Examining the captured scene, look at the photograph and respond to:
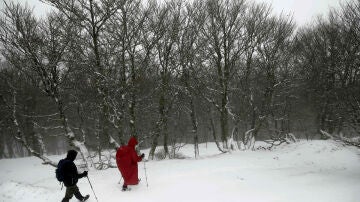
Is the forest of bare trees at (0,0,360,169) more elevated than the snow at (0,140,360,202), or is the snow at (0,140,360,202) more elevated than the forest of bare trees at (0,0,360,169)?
the forest of bare trees at (0,0,360,169)

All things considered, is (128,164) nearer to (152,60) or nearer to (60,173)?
(60,173)

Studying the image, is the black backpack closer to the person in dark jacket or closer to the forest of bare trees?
the person in dark jacket

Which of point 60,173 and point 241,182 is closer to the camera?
point 60,173

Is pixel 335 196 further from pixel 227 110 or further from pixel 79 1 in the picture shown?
pixel 79 1

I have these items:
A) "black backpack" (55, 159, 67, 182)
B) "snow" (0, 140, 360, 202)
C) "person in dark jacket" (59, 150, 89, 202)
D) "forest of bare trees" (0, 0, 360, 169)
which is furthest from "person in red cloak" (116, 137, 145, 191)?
"forest of bare trees" (0, 0, 360, 169)

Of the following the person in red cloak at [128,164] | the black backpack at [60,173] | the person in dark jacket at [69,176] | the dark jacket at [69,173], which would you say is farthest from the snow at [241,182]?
the black backpack at [60,173]

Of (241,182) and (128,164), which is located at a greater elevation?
(128,164)

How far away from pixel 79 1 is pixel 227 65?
345 inches

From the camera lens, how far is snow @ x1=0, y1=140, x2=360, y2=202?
8.61m

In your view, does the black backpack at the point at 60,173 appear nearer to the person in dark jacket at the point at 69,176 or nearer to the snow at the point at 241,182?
the person in dark jacket at the point at 69,176

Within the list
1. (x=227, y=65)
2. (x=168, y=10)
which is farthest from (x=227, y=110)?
(x=168, y=10)

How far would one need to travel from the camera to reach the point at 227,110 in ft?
60.4

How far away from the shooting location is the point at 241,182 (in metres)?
10.1

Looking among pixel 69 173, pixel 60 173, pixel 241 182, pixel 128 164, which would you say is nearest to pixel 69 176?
pixel 69 173
